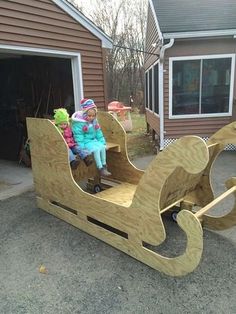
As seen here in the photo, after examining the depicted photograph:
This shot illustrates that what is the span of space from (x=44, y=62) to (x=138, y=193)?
18.4ft

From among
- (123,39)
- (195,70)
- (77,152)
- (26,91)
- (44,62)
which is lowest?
(77,152)

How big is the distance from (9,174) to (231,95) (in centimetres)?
586

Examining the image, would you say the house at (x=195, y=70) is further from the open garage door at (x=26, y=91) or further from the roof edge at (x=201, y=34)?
the open garage door at (x=26, y=91)

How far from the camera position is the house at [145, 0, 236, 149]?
699 cm

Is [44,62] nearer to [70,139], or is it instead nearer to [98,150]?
[70,139]

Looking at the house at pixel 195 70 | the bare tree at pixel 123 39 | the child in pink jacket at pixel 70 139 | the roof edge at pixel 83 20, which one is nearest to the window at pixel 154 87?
the house at pixel 195 70

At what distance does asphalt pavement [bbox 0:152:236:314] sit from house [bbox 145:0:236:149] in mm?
4639

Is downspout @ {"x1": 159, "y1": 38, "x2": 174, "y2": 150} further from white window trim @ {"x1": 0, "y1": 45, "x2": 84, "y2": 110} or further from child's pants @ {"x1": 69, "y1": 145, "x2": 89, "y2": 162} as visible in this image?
child's pants @ {"x1": 69, "y1": 145, "x2": 89, "y2": 162}

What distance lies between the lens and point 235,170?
5746mm

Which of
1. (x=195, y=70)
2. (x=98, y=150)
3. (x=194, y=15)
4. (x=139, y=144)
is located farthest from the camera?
(x=139, y=144)

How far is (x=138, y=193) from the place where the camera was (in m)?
2.57

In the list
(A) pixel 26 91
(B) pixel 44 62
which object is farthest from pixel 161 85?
(A) pixel 26 91

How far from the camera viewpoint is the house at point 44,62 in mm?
4469

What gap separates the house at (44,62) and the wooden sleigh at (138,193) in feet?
5.55
